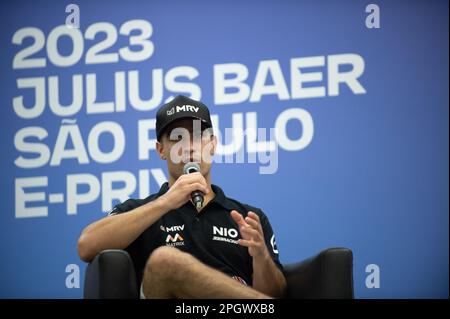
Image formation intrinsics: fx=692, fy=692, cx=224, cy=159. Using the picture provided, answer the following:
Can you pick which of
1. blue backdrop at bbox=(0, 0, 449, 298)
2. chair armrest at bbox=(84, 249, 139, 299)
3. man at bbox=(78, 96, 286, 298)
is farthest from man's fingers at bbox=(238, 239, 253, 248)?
blue backdrop at bbox=(0, 0, 449, 298)

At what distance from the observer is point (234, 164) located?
3.69m

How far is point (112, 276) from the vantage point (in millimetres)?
2150

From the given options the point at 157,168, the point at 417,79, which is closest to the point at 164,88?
the point at 157,168

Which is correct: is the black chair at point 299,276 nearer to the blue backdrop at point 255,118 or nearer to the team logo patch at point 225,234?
the team logo patch at point 225,234

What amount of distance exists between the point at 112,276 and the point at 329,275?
704mm

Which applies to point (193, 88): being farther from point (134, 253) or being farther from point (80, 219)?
point (134, 253)

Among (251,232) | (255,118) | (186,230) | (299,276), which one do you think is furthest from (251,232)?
(255,118)

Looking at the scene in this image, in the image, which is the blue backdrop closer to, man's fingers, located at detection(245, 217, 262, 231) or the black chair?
the black chair

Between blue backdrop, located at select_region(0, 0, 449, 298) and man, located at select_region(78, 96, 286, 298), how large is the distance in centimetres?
95

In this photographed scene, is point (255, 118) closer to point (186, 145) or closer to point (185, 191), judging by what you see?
point (186, 145)

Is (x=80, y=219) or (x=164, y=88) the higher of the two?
(x=164, y=88)

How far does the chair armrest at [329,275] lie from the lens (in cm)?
226
